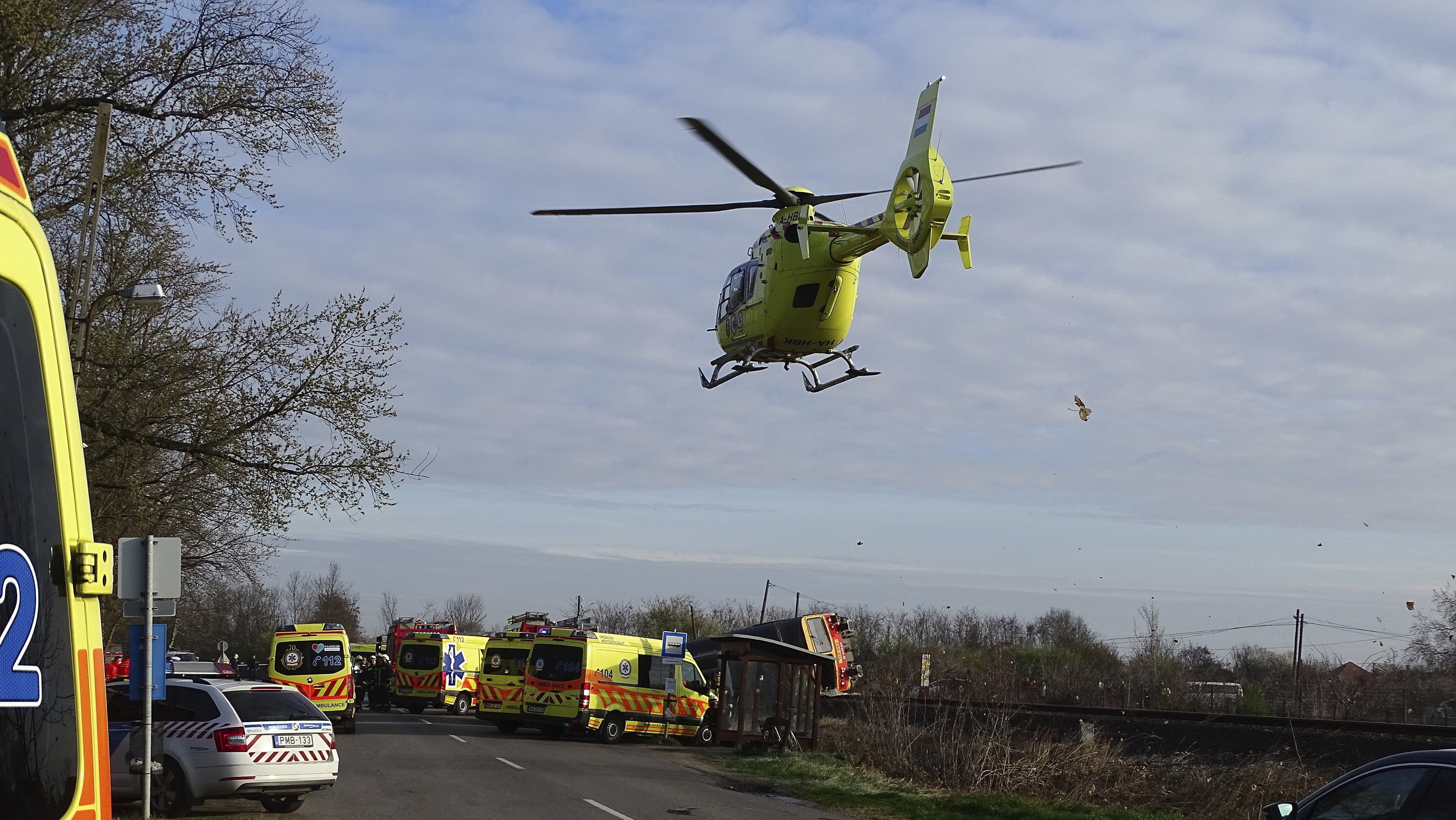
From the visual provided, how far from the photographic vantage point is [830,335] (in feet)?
71.2

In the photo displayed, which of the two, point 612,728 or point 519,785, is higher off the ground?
point 519,785

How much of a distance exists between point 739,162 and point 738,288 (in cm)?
403

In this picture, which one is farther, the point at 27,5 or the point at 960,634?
the point at 960,634

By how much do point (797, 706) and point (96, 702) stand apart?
27.0m

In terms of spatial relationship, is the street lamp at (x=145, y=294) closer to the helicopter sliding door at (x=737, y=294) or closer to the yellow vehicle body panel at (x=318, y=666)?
the helicopter sliding door at (x=737, y=294)

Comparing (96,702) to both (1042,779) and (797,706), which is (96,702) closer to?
(1042,779)

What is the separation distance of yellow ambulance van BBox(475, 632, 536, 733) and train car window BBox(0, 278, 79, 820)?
96.0 ft

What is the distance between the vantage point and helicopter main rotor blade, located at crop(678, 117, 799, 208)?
18.3 m

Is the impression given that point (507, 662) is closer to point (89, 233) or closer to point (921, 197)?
point (89, 233)

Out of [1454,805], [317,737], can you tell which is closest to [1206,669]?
[317,737]

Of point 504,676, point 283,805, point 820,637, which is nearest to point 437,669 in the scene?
point 504,676

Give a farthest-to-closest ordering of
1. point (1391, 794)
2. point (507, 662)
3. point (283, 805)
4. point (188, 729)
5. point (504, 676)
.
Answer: point (507, 662) < point (504, 676) < point (283, 805) < point (188, 729) < point (1391, 794)

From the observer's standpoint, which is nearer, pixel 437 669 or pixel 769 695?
pixel 769 695

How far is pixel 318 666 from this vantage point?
2966 centimetres
